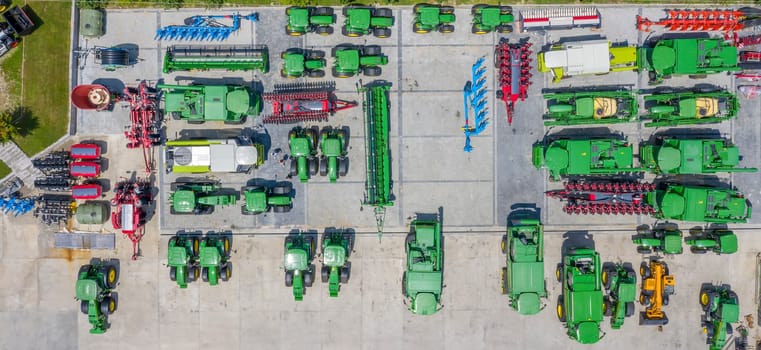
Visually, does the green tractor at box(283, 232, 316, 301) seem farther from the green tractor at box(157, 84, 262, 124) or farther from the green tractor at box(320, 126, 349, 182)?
the green tractor at box(157, 84, 262, 124)

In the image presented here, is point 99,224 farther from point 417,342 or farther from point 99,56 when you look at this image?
point 417,342

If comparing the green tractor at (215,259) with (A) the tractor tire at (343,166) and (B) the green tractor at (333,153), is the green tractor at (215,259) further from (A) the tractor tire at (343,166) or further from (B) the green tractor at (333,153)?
(A) the tractor tire at (343,166)

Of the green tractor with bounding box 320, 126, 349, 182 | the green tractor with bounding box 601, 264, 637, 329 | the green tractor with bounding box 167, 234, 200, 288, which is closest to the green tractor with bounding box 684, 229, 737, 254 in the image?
the green tractor with bounding box 601, 264, 637, 329

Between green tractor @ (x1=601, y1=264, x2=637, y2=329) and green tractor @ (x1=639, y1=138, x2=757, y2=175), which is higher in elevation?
green tractor @ (x1=639, y1=138, x2=757, y2=175)

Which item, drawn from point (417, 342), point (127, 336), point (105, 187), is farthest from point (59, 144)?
point (417, 342)

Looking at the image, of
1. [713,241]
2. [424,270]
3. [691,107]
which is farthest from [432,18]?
[713,241]

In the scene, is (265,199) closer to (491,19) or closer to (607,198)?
(491,19)
